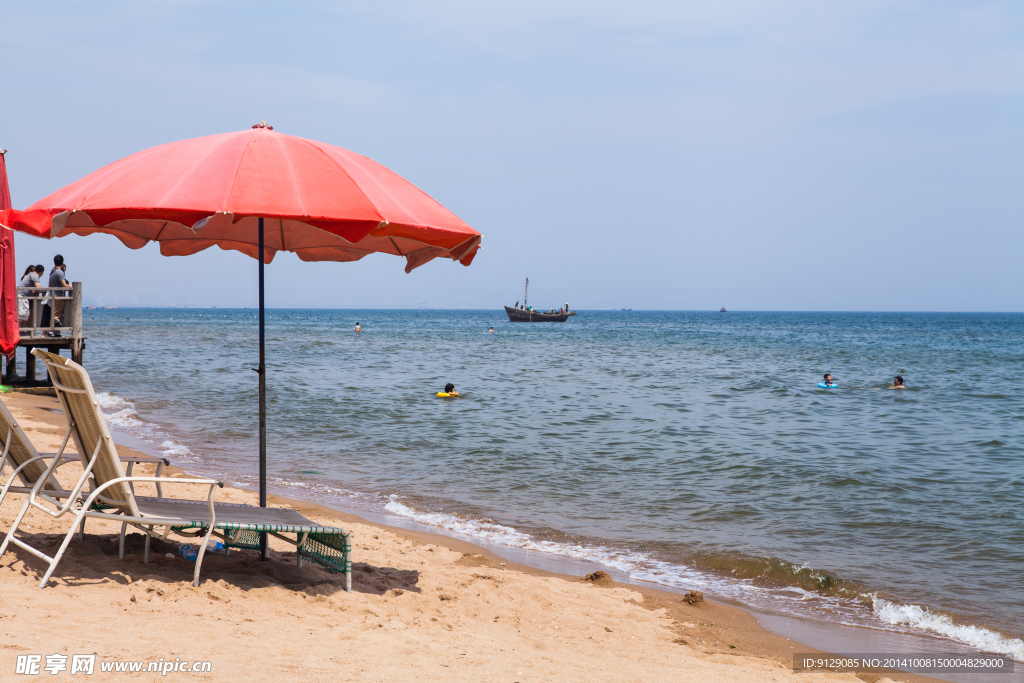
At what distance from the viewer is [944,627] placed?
5.35m

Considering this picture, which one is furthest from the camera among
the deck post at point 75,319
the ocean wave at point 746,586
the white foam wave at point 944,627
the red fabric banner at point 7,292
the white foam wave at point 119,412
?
the deck post at point 75,319

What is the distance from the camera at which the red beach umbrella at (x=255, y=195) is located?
360cm

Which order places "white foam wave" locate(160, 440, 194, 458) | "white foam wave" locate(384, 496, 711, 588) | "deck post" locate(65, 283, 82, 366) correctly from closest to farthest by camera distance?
"white foam wave" locate(384, 496, 711, 588) < "white foam wave" locate(160, 440, 194, 458) < "deck post" locate(65, 283, 82, 366)

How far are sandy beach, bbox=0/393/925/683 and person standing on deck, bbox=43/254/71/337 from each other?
1135 cm

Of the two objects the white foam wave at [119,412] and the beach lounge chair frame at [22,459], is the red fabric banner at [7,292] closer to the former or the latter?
the white foam wave at [119,412]

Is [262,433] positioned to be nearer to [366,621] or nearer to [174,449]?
[366,621]

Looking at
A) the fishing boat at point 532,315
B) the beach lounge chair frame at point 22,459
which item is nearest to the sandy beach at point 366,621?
the beach lounge chair frame at point 22,459

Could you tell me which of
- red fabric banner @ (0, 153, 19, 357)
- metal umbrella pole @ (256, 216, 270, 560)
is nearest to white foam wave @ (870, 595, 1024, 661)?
metal umbrella pole @ (256, 216, 270, 560)

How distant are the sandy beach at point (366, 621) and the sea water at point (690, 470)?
122 cm

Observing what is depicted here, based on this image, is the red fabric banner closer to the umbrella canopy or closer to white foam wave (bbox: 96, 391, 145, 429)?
white foam wave (bbox: 96, 391, 145, 429)

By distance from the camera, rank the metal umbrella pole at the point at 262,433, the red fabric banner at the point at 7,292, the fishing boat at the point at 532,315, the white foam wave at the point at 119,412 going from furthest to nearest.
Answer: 1. the fishing boat at the point at 532,315
2. the white foam wave at the point at 119,412
3. the red fabric banner at the point at 7,292
4. the metal umbrella pole at the point at 262,433

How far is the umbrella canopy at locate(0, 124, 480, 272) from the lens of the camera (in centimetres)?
360

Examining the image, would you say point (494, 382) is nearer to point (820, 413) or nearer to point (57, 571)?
point (820, 413)

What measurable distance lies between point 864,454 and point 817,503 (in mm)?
3663
